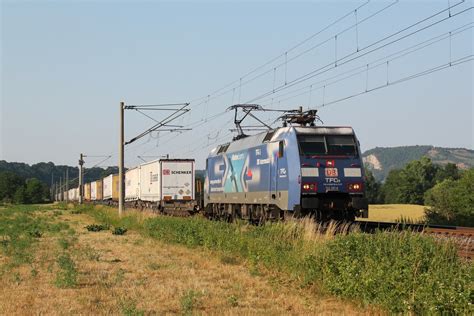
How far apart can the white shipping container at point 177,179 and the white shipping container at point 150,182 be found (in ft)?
1.64

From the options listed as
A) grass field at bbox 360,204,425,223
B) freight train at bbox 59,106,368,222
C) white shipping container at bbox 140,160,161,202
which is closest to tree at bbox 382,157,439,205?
grass field at bbox 360,204,425,223

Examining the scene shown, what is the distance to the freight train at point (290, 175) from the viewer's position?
1947 cm

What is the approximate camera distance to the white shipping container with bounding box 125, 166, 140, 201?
49906 mm

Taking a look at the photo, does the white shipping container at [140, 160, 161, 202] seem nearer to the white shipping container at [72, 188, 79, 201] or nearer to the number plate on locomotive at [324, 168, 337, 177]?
the number plate on locomotive at [324, 168, 337, 177]

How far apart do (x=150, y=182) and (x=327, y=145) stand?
82.3ft

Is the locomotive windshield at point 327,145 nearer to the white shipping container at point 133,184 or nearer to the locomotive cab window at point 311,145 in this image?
the locomotive cab window at point 311,145

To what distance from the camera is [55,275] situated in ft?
43.5

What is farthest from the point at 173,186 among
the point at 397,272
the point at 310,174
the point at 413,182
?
the point at 413,182

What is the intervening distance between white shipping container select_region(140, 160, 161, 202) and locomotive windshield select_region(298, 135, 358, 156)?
21.3m

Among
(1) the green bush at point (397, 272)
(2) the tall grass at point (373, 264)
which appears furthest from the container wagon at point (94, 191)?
(1) the green bush at point (397, 272)

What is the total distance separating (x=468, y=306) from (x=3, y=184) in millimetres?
159900

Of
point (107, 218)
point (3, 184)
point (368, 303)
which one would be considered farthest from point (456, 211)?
point (3, 184)

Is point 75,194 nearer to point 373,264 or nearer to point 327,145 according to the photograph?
point 327,145

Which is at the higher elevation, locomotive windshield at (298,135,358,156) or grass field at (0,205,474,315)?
locomotive windshield at (298,135,358,156)
